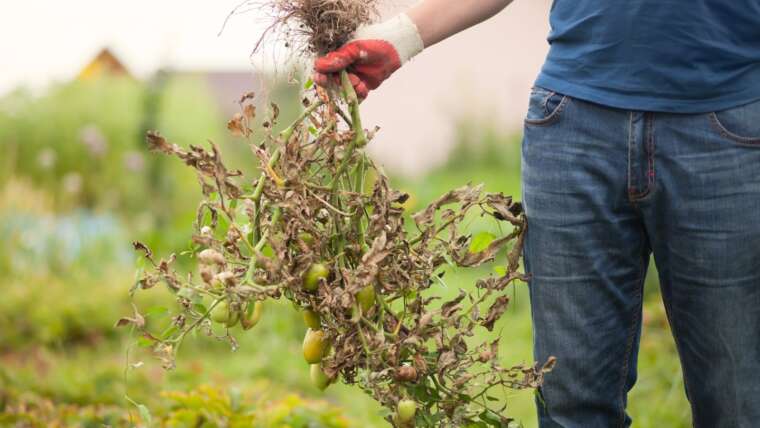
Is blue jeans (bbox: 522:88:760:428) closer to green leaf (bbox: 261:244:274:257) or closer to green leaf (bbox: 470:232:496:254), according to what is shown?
green leaf (bbox: 470:232:496:254)

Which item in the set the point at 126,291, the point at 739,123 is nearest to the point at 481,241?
the point at 739,123

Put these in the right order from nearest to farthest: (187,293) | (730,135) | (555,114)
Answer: (187,293), (730,135), (555,114)

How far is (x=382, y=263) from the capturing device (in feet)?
5.40

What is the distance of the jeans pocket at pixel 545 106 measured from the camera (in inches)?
70.0

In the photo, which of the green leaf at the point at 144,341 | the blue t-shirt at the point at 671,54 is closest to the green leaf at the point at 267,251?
the green leaf at the point at 144,341

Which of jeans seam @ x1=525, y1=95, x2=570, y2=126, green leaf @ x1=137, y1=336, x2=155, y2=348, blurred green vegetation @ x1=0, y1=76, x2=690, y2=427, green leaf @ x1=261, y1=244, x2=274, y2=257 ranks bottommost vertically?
blurred green vegetation @ x1=0, y1=76, x2=690, y2=427

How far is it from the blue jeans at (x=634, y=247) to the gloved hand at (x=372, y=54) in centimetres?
27

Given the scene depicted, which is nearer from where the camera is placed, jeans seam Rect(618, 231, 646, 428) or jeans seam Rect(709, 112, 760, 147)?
jeans seam Rect(709, 112, 760, 147)

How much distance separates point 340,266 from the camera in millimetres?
1676

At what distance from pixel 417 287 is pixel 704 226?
519 mm

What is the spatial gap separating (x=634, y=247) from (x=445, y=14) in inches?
22.9

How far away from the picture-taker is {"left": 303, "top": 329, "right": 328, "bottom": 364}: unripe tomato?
169cm

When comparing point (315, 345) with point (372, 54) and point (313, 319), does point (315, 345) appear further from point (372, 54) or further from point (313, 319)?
point (372, 54)

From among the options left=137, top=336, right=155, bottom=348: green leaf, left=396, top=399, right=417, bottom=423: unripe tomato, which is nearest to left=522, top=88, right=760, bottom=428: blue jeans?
left=396, top=399, right=417, bottom=423: unripe tomato
